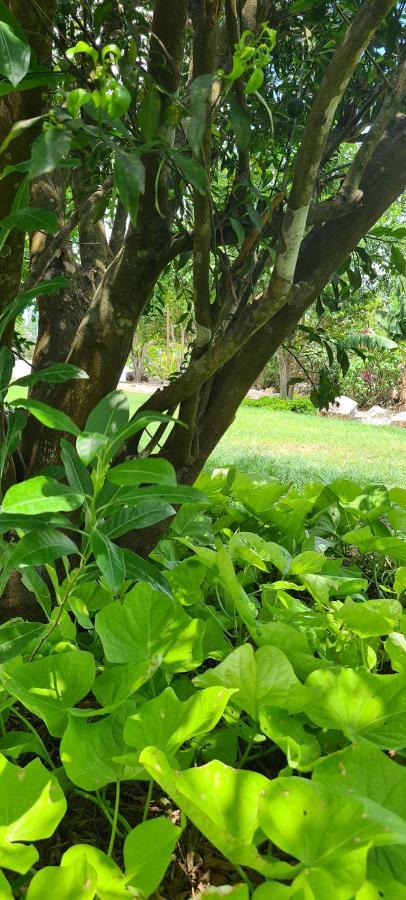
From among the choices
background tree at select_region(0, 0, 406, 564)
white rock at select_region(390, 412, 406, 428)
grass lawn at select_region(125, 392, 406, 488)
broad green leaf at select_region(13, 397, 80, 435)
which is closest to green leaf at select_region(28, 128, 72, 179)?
background tree at select_region(0, 0, 406, 564)

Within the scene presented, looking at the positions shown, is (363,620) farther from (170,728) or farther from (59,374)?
(59,374)

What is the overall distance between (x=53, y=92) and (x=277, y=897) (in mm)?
1273

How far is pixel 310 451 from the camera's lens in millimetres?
6680

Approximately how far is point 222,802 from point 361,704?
0.81 feet

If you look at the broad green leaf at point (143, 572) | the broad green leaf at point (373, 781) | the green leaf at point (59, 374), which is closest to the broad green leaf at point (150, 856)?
the broad green leaf at point (373, 781)

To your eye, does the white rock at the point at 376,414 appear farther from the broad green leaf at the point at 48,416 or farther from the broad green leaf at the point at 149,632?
the broad green leaf at the point at 48,416

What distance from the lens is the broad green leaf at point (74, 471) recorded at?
851mm

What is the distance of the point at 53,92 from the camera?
3.84 ft

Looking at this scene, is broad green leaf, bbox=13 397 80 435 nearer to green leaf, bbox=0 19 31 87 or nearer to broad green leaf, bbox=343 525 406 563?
green leaf, bbox=0 19 31 87

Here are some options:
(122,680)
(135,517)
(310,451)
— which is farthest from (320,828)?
(310,451)

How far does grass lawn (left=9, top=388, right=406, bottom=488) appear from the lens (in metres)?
4.69

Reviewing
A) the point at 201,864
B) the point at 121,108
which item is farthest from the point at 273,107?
the point at 201,864

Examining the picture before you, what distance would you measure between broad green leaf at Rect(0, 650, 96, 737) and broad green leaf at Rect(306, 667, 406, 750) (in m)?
0.29

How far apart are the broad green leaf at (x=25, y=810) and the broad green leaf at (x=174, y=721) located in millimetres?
97
